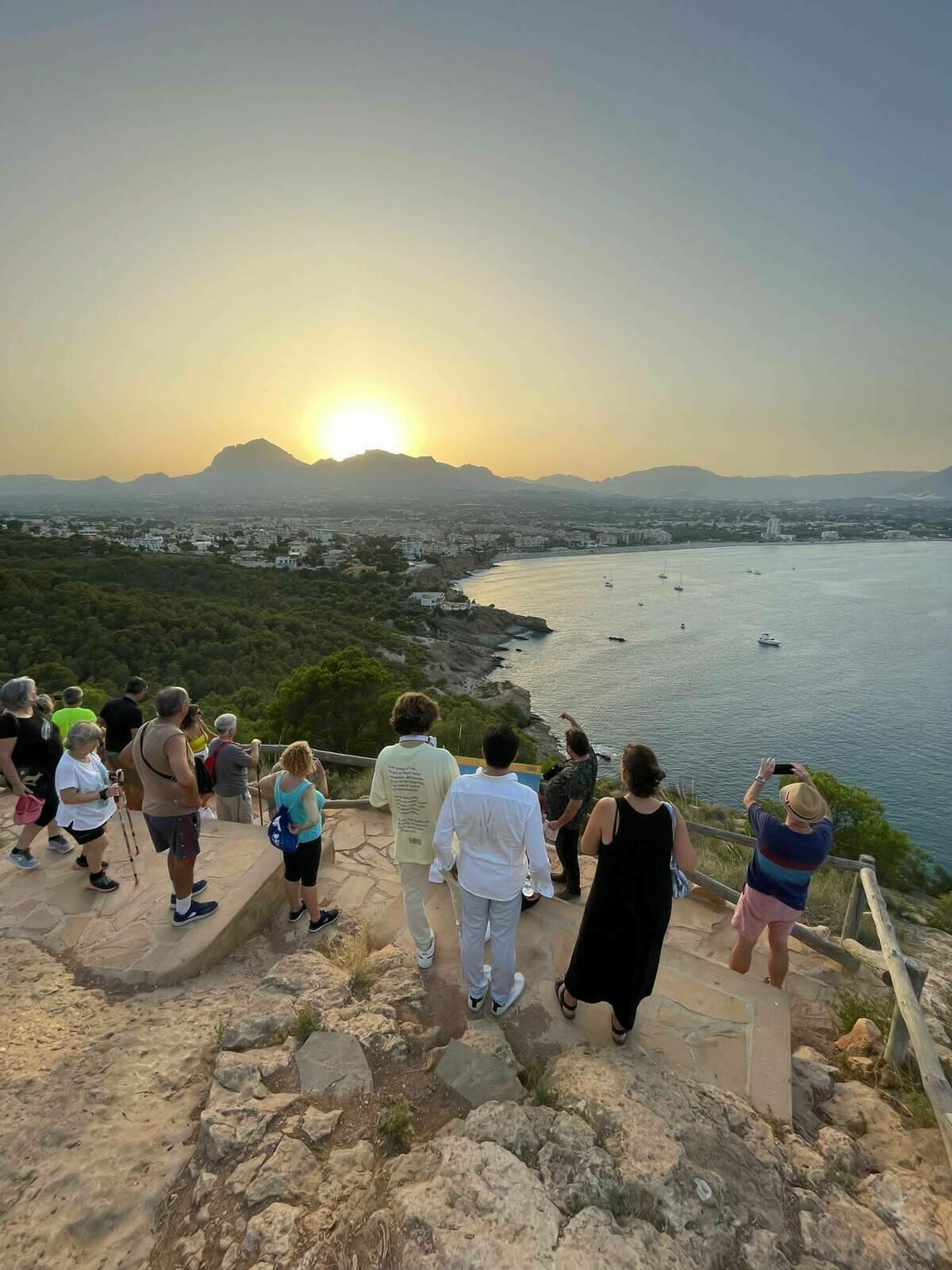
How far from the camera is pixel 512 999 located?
3.13m

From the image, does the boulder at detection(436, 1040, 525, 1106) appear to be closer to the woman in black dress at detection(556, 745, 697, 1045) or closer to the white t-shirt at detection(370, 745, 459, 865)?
the woman in black dress at detection(556, 745, 697, 1045)

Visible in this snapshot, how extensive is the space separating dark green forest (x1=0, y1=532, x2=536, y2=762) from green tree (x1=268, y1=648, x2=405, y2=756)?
0.03 meters

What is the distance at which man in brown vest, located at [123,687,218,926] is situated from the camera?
3398 mm

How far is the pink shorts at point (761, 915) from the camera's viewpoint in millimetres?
3377

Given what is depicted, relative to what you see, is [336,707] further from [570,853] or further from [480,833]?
[480,833]

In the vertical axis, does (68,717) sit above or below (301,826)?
above

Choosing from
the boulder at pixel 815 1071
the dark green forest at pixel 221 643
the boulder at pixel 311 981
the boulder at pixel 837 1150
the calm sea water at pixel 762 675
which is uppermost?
the boulder at pixel 311 981

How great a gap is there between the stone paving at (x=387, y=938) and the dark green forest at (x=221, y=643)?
24.2 feet

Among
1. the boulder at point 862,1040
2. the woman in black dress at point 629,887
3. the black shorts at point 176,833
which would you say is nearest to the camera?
the woman in black dress at point 629,887

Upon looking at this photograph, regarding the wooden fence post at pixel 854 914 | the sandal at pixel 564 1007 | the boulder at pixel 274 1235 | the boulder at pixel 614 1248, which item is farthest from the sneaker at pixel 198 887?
the wooden fence post at pixel 854 914

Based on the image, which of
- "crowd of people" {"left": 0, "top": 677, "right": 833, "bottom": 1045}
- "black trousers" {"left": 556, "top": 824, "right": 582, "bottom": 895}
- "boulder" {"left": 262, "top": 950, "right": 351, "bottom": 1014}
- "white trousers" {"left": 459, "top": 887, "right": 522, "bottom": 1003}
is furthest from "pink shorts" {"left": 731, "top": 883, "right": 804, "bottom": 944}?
"boulder" {"left": 262, "top": 950, "right": 351, "bottom": 1014}

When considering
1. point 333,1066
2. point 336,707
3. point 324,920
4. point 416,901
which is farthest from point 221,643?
point 333,1066

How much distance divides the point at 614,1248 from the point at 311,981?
1.98m

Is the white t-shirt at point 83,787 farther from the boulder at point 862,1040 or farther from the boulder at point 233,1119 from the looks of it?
the boulder at point 862,1040
